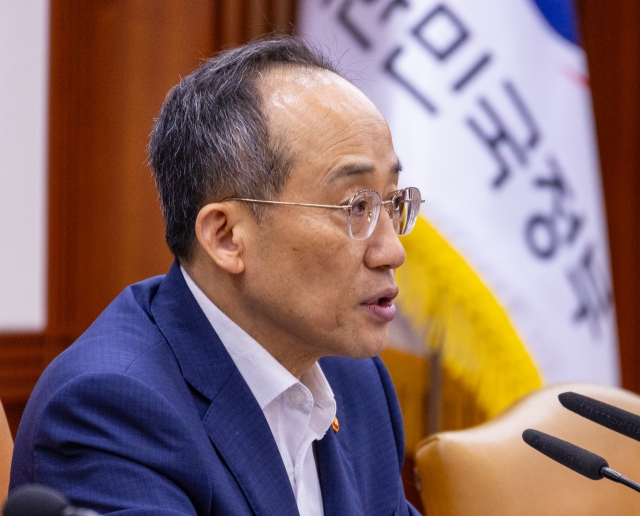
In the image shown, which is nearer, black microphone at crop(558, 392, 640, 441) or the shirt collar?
black microphone at crop(558, 392, 640, 441)

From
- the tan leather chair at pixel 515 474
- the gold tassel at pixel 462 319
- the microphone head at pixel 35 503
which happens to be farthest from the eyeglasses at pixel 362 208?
the gold tassel at pixel 462 319

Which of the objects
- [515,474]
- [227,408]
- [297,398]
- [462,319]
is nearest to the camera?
[227,408]

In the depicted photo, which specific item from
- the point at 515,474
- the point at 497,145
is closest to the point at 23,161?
the point at 497,145

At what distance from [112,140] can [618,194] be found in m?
1.90

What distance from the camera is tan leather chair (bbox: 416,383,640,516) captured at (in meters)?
1.41

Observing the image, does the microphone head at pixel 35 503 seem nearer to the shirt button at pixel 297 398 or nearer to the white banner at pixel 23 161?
the shirt button at pixel 297 398

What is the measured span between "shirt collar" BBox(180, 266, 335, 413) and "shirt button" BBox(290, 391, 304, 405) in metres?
0.03

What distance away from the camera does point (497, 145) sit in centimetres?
232

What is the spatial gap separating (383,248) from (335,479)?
1.21ft

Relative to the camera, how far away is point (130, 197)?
2.35 m

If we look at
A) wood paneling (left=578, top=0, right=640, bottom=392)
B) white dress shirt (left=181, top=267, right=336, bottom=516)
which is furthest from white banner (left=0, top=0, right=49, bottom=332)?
wood paneling (left=578, top=0, right=640, bottom=392)

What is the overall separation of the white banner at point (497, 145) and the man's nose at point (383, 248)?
1090 mm

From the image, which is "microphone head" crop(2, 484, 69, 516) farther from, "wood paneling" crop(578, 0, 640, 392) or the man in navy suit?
"wood paneling" crop(578, 0, 640, 392)

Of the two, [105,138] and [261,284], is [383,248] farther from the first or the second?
[105,138]
